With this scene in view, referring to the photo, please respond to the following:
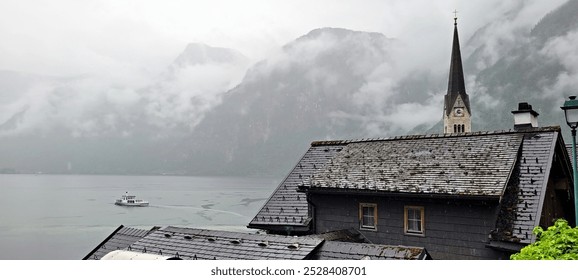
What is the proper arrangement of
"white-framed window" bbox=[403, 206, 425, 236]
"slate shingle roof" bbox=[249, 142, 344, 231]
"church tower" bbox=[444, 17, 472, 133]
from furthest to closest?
"church tower" bbox=[444, 17, 472, 133] → "slate shingle roof" bbox=[249, 142, 344, 231] → "white-framed window" bbox=[403, 206, 425, 236]

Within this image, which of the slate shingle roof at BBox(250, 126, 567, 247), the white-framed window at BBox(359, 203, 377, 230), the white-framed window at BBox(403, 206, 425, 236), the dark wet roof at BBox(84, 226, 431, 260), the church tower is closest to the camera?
the dark wet roof at BBox(84, 226, 431, 260)

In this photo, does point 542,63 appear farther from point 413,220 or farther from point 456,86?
point 456,86

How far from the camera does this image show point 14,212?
76.4ft

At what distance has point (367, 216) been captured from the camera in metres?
9.93

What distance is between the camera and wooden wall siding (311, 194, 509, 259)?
8.45 meters

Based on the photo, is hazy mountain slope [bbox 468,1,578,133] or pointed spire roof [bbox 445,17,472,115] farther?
pointed spire roof [bbox 445,17,472,115]

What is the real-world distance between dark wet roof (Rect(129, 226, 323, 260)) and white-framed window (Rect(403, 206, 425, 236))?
3.07 m

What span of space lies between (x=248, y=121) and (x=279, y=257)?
13.0m

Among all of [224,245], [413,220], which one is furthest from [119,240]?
[413,220]

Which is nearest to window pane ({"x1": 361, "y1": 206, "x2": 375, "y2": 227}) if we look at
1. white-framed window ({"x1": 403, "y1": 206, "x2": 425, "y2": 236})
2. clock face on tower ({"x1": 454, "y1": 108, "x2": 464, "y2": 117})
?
white-framed window ({"x1": 403, "y1": 206, "x2": 425, "y2": 236})

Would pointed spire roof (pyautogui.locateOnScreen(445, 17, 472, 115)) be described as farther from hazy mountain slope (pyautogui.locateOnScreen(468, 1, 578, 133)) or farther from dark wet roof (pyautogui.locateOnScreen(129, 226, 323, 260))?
dark wet roof (pyautogui.locateOnScreen(129, 226, 323, 260))

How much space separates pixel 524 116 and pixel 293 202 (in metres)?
5.42

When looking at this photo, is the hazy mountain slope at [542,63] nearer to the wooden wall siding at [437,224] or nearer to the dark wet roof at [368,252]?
the wooden wall siding at [437,224]

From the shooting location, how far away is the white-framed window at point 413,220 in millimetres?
9273
